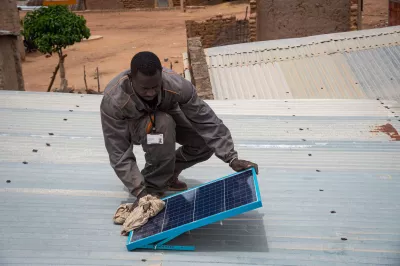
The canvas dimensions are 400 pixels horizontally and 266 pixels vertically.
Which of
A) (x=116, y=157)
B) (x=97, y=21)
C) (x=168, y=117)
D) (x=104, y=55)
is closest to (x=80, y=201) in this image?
(x=116, y=157)

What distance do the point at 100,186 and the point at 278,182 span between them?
58.0 inches

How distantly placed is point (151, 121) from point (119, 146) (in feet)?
0.93

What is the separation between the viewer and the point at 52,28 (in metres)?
16.2

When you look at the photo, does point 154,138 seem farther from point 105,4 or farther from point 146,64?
point 105,4

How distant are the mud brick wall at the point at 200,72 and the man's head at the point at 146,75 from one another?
3961 mm

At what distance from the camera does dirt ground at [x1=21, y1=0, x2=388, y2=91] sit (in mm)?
20234

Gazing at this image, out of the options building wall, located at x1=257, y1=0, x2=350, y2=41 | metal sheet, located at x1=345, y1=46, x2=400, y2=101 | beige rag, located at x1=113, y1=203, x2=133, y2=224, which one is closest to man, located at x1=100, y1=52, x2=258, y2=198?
beige rag, located at x1=113, y1=203, x2=133, y2=224

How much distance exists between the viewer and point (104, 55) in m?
23.0

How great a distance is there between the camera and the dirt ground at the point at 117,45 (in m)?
20.1

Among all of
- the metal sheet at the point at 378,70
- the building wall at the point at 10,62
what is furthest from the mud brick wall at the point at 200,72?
the building wall at the point at 10,62

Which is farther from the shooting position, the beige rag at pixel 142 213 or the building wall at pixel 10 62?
the building wall at pixel 10 62

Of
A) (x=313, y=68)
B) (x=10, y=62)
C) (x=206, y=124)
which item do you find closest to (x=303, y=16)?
(x=313, y=68)

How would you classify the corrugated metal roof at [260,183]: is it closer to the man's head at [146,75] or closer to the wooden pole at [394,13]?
the man's head at [146,75]

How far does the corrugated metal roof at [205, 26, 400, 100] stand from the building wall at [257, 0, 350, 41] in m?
3.74
